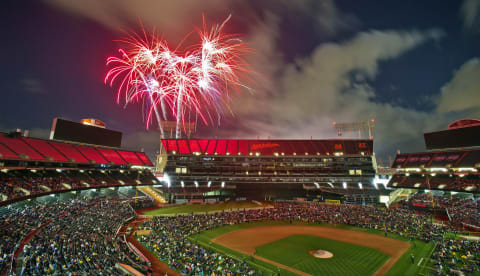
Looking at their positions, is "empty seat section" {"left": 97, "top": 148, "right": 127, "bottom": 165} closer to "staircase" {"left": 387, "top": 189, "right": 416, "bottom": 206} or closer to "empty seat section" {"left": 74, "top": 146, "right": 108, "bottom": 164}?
"empty seat section" {"left": 74, "top": 146, "right": 108, "bottom": 164}

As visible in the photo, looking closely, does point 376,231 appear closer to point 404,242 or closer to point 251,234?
point 404,242

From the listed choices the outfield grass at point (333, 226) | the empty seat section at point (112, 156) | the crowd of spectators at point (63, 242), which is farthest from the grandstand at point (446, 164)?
the empty seat section at point (112, 156)

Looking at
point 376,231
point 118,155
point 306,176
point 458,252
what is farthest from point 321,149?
point 118,155

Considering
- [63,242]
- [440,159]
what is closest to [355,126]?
[440,159]

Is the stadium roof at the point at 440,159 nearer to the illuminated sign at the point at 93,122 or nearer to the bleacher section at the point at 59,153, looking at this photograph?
the bleacher section at the point at 59,153

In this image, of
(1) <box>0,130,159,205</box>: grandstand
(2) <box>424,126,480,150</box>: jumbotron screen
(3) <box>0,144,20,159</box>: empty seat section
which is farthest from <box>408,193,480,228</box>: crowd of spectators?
(3) <box>0,144,20,159</box>: empty seat section

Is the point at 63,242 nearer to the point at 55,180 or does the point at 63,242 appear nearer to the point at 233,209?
the point at 55,180
